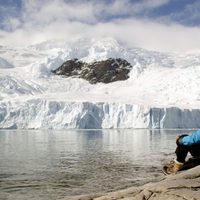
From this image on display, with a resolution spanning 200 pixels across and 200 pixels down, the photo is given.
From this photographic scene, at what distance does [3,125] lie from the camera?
58.5m

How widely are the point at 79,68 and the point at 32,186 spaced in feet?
285

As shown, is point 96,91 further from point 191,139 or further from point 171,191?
point 171,191

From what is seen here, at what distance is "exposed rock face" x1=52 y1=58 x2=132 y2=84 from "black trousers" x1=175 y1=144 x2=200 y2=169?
3323 inches

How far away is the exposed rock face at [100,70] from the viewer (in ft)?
306

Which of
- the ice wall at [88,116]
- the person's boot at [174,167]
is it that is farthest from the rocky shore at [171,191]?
the ice wall at [88,116]

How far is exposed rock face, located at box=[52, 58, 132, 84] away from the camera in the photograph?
93.2 meters

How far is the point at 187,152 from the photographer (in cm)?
823

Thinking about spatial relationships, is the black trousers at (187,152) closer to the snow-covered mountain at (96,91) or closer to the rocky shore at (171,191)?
the rocky shore at (171,191)

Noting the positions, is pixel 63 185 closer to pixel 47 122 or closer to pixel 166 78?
pixel 47 122

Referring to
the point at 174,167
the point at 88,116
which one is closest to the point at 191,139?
the point at 174,167

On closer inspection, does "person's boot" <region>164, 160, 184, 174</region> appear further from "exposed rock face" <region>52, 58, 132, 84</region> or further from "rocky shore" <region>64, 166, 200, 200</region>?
"exposed rock face" <region>52, 58, 132, 84</region>

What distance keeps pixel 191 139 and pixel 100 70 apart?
91229 mm

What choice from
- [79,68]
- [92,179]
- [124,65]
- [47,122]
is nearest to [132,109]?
[47,122]

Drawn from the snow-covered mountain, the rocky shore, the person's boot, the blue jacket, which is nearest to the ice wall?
the snow-covered mountain
